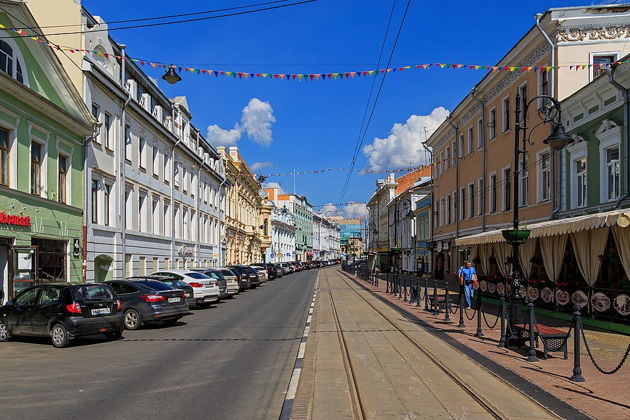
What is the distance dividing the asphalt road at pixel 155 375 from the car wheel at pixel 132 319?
1.12ft

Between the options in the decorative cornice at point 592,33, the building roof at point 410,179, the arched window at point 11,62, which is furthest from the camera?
the building roof at point 410,179

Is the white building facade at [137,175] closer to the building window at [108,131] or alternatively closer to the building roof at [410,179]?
the building window at [108,131]

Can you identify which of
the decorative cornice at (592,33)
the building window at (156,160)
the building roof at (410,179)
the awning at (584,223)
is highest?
the decorative cornice at (592,33)

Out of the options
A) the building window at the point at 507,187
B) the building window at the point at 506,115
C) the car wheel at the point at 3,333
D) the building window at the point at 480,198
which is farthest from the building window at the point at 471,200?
the car wheel at the point at 3,333

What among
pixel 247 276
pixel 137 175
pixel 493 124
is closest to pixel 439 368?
pixel 137 175

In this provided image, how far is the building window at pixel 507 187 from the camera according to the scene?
3001 centimetres

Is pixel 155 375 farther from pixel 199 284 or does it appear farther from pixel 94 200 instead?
pixel 94 200

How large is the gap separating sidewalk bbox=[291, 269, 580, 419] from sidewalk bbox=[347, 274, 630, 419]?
19.8 inches

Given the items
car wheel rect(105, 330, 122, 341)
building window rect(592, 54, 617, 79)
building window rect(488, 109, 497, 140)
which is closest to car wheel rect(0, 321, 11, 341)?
car wheel rect(105, 330, 122, 341)

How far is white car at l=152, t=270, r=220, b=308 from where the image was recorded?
22266 mm

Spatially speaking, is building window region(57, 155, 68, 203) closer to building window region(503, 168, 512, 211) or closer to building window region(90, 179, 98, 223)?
building window region(90, 179, 98, 223)

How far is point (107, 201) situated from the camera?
25.7 metres

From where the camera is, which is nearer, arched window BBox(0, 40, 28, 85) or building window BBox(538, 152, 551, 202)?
arched window BBox(0, 40, 28, 85)

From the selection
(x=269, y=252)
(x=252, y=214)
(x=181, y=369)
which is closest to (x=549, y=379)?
(x=181, y=369)
